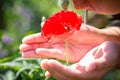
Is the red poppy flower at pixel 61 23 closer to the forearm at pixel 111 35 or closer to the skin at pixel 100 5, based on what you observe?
the skin at pixel 100 5

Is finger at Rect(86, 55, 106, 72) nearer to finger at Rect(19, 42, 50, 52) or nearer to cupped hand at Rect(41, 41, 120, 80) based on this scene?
cupped hand at Rect(41, 41, 120, 80)

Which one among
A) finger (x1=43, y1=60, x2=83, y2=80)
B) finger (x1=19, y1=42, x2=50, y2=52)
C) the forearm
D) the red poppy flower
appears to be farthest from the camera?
the forearm

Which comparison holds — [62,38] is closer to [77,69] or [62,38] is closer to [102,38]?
[102,38]

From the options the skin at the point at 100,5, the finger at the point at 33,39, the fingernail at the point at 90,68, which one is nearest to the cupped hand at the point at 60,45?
the finger at the point at 33,39

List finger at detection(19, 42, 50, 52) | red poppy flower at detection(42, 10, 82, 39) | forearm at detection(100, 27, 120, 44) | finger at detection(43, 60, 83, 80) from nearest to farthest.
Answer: finger at detection(43, 60, 83, 80), red poppy flower at detection(42, 10, 82, 39), finger at detection(19, 42, 50, 52), forearm at detection(100, 27, 120, 44)

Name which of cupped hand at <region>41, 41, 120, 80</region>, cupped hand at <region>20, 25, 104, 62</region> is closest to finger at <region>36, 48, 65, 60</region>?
cupped hand at <region>20, 25, 104, 62</region>

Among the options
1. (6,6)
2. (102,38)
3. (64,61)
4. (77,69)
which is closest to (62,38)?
(64,61)

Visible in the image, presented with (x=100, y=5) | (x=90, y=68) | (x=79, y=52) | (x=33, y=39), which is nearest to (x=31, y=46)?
(x=33, y=39)
